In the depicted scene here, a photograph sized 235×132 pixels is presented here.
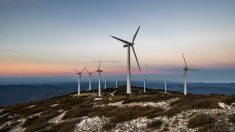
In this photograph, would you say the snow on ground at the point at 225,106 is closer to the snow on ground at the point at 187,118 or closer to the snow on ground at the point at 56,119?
the snow on ground at the point at 187,118

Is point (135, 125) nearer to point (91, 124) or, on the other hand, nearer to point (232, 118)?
point (91, 124)

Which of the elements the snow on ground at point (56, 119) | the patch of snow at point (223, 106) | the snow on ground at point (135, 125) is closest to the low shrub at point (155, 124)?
the snow on ground at point (135, 125)

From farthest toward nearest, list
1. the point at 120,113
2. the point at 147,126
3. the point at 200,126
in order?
the point at 120,113 < the point at 147,126 < the point at 200,126

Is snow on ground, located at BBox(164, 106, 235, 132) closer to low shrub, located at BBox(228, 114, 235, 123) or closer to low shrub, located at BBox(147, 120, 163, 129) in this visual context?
low shrub, located at BBox(228, 114, 235, 123)

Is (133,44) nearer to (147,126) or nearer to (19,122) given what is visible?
(19,122)

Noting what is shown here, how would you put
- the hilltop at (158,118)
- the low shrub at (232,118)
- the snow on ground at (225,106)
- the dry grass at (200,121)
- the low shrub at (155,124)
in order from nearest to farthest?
the low shrub at (232,118) < the dry grass at (200,121) < the hilltop at (158,118) < the low shrub at (155,124) < the snow on ground at (225,106)

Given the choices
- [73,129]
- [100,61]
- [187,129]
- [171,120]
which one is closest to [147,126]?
[171,120]

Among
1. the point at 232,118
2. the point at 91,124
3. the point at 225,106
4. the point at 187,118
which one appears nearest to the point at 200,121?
the point at 187,118

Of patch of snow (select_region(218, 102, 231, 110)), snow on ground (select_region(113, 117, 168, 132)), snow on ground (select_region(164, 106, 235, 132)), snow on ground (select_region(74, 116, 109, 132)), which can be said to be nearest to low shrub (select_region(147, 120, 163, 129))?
snow on ground (select_region(113, 117, 168, 132))
